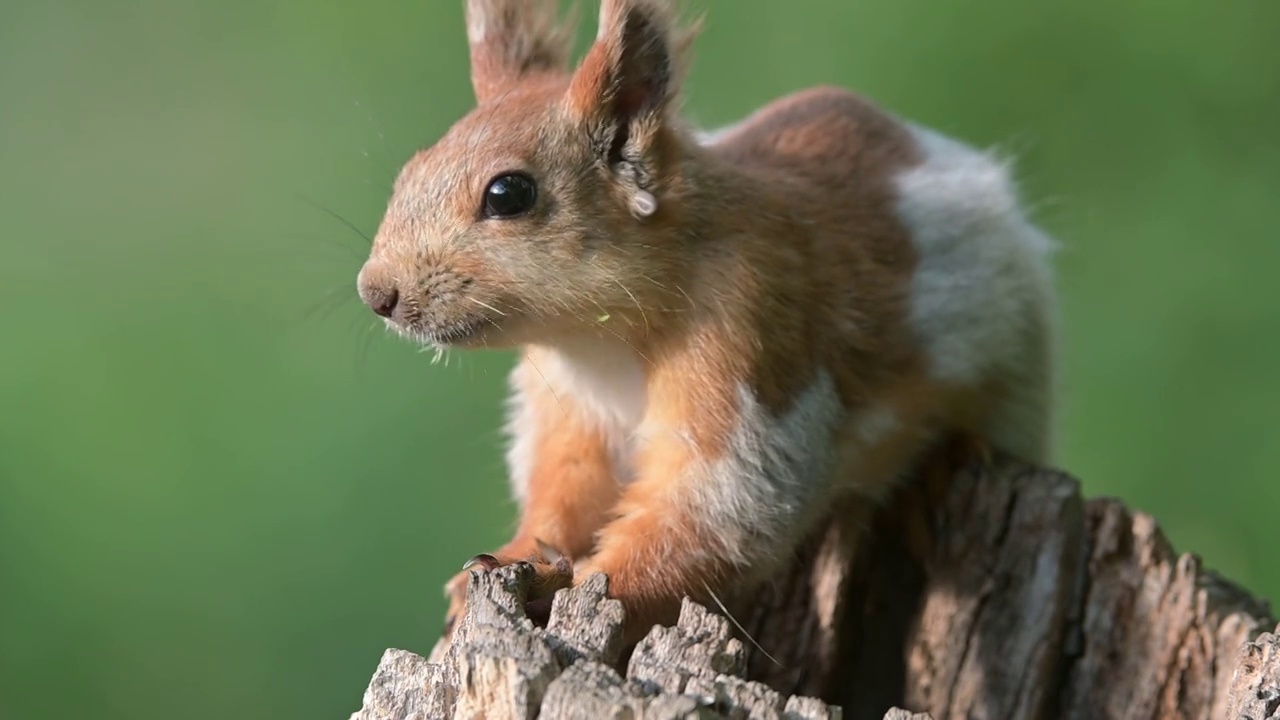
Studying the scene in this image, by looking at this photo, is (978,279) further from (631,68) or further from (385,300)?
(385,300)

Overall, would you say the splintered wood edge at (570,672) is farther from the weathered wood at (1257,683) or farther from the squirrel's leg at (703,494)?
the weathered wood at (1257,683)

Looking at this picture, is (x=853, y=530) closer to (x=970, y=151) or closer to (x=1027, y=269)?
(x=1027, y=269)

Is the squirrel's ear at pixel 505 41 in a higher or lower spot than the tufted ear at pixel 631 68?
higher

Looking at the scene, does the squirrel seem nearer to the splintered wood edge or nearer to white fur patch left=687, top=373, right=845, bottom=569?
white fur patch left=687, top=373, right=845, bottom=569

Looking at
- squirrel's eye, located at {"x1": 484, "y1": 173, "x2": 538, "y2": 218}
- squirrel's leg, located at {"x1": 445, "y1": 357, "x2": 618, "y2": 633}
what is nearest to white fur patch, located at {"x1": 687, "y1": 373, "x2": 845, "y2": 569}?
squirrel's leg, located at {"x1": 445, "y1": 357, "x2": 618, "y2": 633}

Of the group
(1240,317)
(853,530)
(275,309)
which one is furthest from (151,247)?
(1240,317)

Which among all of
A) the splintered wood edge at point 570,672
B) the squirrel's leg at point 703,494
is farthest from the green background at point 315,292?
the splintered wood edge at point 570,672
